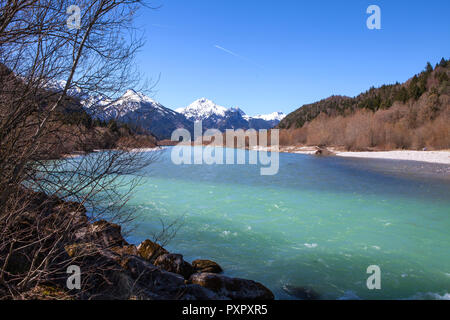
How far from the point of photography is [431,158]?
3931cm

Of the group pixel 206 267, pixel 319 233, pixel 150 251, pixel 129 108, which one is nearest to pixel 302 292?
pixel 206 267

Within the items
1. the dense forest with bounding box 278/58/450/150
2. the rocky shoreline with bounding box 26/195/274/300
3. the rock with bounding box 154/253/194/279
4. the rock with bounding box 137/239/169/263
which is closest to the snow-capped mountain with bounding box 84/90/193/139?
the rocky shoreline with bounding box 26/195/274/300

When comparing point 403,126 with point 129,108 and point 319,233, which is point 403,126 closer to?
point 319,233

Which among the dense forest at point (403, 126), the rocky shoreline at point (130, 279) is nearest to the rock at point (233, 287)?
the rocky shoreline at point (130, 279)

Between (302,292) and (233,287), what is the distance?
1755 millimetres

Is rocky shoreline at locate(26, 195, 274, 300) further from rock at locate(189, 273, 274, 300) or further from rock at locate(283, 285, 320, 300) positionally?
rock at locate(283, 285, 320, 300)

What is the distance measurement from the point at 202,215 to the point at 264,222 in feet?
9.41

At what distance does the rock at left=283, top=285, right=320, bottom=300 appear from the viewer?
6226 millimetres

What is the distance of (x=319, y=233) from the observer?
34.7 ft

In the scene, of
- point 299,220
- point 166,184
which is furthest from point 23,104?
point 166,184

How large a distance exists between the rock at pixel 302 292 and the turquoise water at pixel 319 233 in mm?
155

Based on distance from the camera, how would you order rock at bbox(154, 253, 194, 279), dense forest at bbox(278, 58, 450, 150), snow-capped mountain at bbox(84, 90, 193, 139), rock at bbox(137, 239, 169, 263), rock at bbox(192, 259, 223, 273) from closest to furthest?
snow-capped mountain at bbox(84, 90, 193, 139), rock at bbox(154, 253, 194, 279), rock at bbox(192, 259, 223, 273), rock at bbox(137, 239, 169, 263), dense forest at bbox(278, 58, 450, 150)

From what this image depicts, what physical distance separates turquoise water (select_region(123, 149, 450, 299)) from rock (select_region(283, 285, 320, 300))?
6.1 inches
